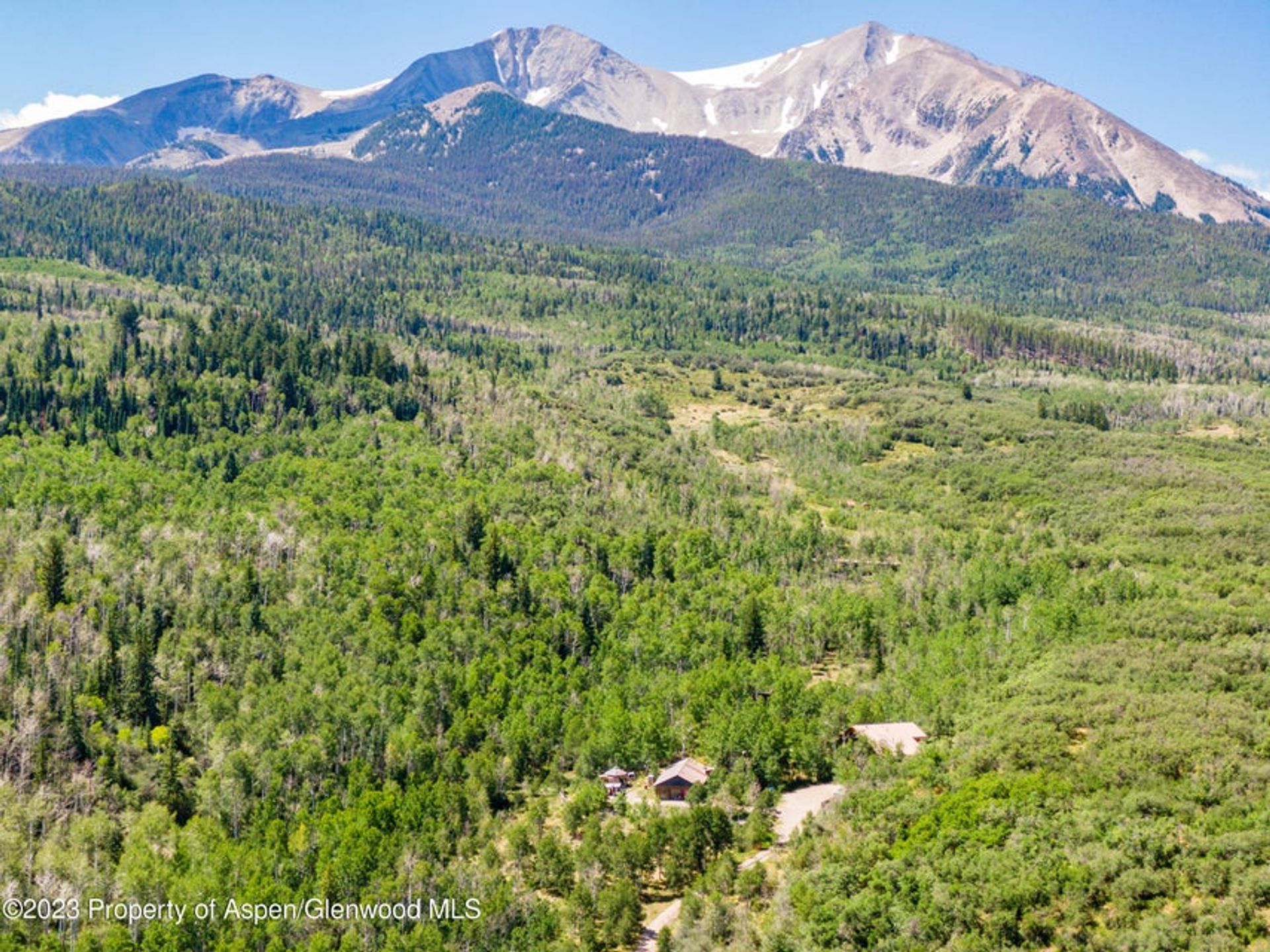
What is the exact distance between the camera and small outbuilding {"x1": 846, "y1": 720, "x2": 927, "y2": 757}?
11400 centimetres

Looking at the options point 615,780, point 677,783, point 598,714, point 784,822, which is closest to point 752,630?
point 598,714

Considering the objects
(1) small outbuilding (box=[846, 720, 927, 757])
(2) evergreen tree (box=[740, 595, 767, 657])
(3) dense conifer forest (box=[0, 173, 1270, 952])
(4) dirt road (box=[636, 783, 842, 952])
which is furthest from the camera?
(2) evergreen tree (box=[740, 595, 767, 657])

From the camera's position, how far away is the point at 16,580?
15162 cm

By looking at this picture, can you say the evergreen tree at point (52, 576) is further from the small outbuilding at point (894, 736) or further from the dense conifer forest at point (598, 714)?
the small outbuilding at point (894, 736)

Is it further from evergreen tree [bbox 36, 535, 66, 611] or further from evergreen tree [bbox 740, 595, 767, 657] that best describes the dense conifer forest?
evergreen tree [bbox 36, 535, 66, 611]

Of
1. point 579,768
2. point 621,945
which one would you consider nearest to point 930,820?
point 621,945

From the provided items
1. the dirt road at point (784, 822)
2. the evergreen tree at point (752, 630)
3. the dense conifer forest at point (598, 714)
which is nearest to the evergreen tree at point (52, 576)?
the dense conifer forest at point (598, 714)

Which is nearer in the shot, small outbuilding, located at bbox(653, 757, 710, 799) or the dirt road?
the dirt road

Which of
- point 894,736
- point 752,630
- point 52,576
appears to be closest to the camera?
point 894,736

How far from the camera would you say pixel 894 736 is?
384ft

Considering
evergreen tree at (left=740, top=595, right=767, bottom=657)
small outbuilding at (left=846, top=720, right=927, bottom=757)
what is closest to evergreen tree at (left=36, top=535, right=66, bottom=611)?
evergreen tree at (left=740, top=595, right=767, bottom=657)

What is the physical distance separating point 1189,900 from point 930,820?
66.6 ft

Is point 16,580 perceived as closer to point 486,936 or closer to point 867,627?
point 486,936

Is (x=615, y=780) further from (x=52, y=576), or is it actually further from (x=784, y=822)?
(x=52, y=576)
